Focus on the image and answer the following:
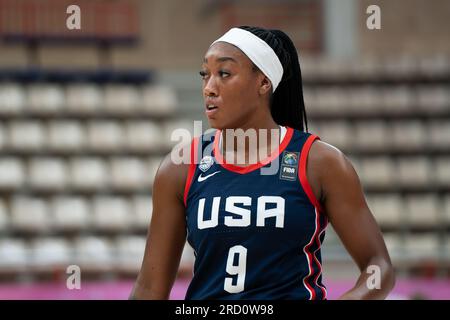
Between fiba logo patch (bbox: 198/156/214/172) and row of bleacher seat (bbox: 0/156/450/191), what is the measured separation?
24.2ft

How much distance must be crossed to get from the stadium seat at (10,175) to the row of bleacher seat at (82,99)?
79 centimetres

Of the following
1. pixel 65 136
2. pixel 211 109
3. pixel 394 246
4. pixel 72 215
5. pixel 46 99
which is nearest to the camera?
pixel 211 109

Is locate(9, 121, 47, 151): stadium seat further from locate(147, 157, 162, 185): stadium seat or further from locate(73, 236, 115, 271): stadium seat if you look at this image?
locate(73, 236, 115, 271): stadium seat

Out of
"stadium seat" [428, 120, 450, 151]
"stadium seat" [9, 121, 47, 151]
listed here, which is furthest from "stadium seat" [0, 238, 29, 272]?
"stadium seat" [428, 120, 450, 151]

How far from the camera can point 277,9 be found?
13047 millimetres

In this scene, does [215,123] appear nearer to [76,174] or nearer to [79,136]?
[76,174]

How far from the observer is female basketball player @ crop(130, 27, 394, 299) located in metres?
2.20

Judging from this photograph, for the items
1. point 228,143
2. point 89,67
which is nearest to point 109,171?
point 89,67

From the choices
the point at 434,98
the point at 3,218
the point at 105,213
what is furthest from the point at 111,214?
the point at 434,98

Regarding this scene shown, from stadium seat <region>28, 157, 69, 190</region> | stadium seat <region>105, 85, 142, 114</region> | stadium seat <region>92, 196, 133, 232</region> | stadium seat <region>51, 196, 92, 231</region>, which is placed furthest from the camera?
stadium seat <region>105, 85, 142, 114</region>

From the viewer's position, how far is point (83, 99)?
10500mm

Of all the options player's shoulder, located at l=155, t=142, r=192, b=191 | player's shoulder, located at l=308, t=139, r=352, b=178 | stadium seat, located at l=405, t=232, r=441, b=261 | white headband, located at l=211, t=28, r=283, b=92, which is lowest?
stadium seat, located at l=405, t=232, r=441, b=261

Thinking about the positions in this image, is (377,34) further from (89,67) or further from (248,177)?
(248,177)

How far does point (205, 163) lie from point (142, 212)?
7089 millimetres
